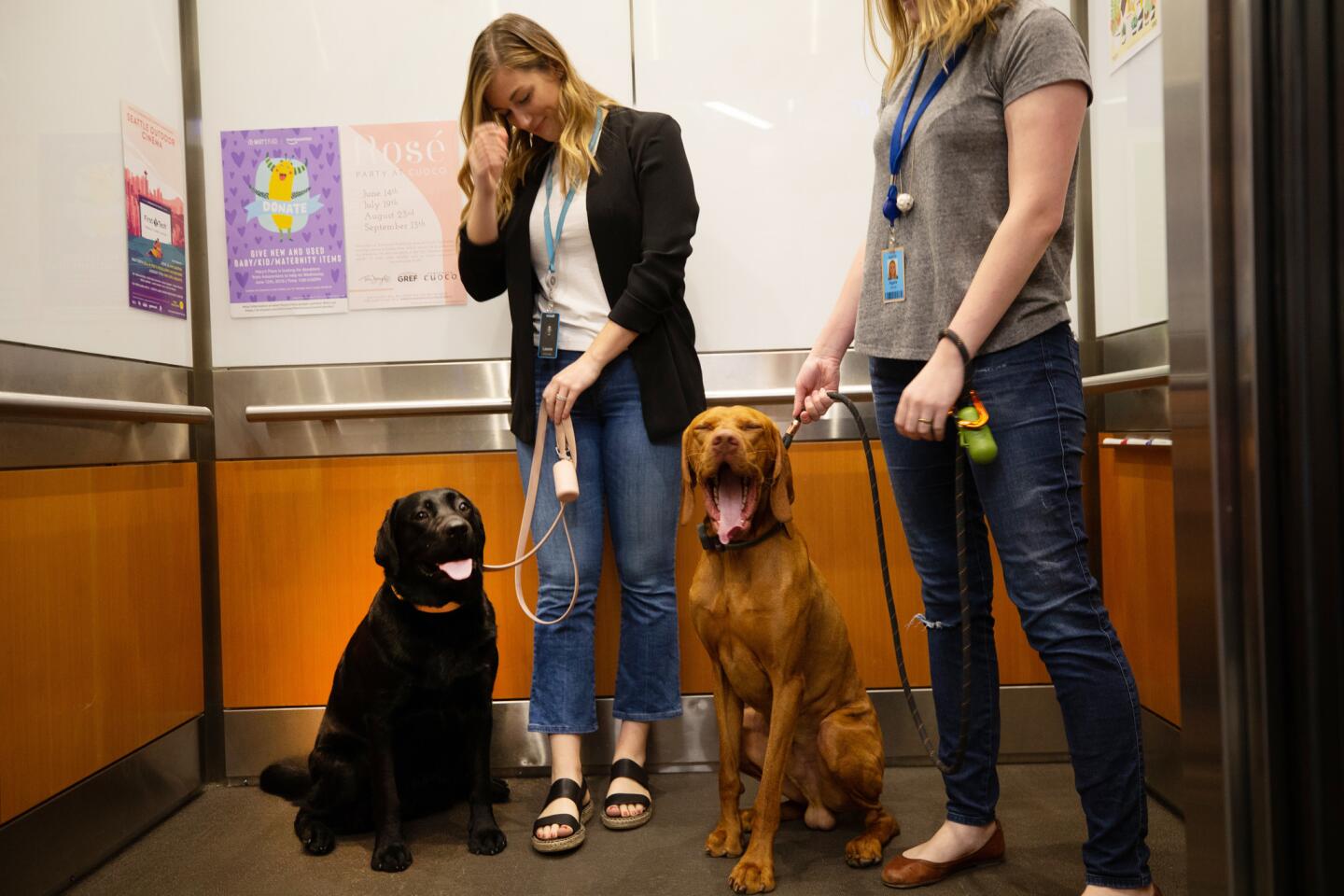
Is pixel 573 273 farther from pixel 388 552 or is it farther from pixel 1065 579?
pixel 1065 579

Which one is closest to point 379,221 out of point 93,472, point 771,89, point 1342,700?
point 93,472

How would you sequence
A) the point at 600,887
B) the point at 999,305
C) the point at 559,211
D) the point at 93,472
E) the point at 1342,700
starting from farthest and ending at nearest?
the point at 559,211 → the point at 93,472 → the point at 600,887 → the point at 999,305 → the point at 1342,700

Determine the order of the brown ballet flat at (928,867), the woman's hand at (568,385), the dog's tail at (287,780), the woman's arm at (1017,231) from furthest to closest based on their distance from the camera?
1. the dog's tail at (287,780)
2. the woman's hand at (568,385)
3. the brown ballet flat at (928,867)
4. the woman's arm at (1017,231)

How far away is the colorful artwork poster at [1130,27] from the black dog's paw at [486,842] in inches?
92.4

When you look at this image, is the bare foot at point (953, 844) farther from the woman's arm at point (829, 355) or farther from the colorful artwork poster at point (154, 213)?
the colorful artwork poster at point (154, 213)

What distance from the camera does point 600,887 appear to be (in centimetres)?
185

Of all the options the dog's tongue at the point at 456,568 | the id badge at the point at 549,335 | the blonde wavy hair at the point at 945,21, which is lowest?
the dog's tongue at the point at 456,568

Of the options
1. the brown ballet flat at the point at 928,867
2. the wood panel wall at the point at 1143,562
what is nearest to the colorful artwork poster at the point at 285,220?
the brown ballet flat at the point at 928,867

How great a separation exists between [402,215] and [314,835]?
1633 millimetres

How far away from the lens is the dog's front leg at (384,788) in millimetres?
2018

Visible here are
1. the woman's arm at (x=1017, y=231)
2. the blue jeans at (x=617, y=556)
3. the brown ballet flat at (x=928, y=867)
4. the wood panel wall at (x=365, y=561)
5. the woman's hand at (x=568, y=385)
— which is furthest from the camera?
the wood panel wall at (x=365, y=561)

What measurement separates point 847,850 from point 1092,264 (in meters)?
1.71

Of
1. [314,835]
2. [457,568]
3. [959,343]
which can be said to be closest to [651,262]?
[457,568]

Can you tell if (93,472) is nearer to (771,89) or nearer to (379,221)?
(379,221)
